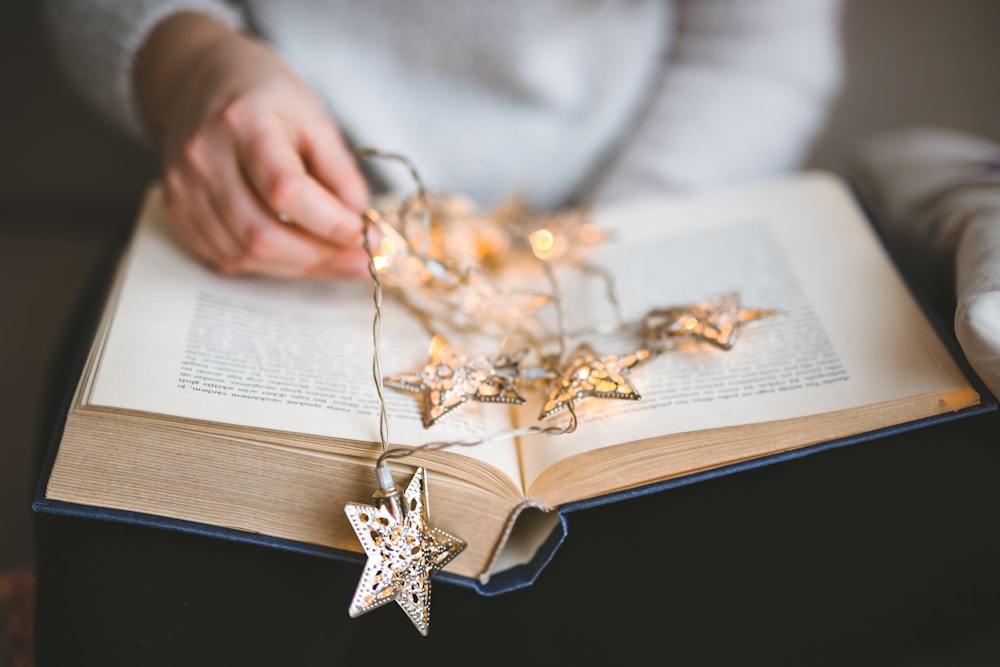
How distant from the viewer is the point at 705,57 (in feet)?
3.36

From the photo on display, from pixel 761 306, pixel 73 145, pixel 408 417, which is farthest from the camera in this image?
pixel 73 145

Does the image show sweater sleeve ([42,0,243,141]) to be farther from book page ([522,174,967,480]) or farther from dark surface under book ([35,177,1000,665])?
book page ([522,174,967,480])

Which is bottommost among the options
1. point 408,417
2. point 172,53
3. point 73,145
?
point 408,417

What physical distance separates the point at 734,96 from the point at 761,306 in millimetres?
471

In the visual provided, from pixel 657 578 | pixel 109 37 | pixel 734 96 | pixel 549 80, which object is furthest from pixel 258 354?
pixel 734 96

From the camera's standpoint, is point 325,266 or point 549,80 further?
point 549,80

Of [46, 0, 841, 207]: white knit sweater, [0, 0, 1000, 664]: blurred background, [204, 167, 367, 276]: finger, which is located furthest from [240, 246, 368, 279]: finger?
[0, 0, 1000, 664]: blurred background

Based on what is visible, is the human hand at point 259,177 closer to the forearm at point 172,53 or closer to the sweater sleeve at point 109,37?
the forearm at point 172,53

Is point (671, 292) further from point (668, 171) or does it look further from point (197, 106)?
point (197, 106)

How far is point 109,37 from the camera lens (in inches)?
32.6

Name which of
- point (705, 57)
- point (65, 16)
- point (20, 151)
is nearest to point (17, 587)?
point (65, 16)

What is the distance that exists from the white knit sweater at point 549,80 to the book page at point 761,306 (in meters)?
0.23

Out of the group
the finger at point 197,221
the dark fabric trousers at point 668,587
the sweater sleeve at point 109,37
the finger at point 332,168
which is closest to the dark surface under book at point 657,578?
the dark fabric trousers at point 668,587

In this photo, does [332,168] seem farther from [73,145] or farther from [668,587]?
[73,145]
